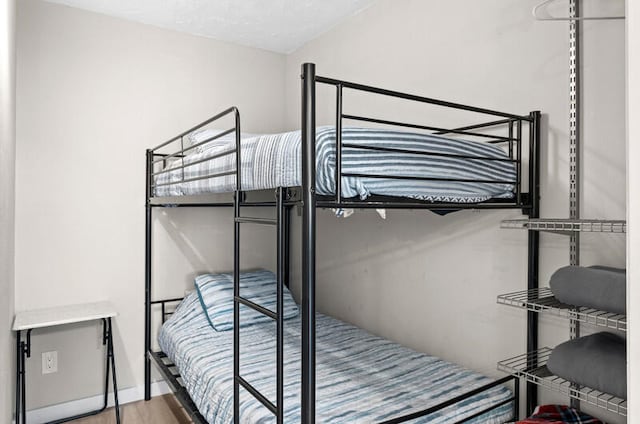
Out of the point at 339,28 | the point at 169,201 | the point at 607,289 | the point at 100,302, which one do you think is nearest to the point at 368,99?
the point at 339,28

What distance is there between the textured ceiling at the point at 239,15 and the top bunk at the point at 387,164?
3.68 ft

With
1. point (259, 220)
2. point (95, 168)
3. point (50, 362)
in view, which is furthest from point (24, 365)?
point (259, 220)

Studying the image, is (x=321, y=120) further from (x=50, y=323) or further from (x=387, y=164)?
(x=50, y=323)

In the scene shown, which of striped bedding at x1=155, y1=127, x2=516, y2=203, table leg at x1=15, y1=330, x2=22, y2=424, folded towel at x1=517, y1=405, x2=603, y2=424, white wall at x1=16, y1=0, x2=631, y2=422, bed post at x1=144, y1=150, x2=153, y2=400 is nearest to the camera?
striped bedding at x1=155, y1=127, x2=516, y2=203

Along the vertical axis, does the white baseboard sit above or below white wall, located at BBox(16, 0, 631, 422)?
below

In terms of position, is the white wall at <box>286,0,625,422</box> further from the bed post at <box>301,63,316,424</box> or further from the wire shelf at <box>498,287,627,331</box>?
the bed post at <box>301,63,316,424</box>

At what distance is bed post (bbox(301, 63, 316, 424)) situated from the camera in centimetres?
119

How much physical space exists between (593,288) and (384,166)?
67 centimetres

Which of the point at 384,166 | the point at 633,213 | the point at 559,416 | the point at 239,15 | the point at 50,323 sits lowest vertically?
the point at 559,416

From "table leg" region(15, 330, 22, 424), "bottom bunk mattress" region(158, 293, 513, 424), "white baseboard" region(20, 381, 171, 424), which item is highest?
"bottom bunk mattress" region(158, 293, 513, 424)

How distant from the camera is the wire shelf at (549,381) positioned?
1.15 meters

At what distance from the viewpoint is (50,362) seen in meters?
2.57

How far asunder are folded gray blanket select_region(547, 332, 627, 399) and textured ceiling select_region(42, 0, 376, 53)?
2073 mm

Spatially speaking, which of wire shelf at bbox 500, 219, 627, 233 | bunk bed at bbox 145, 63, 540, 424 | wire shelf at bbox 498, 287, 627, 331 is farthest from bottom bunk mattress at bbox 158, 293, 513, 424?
wire shelf at bbox 500, 219, 627, 233
